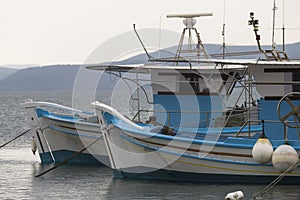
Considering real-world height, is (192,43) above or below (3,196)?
above

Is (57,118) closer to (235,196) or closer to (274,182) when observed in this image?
(274,182)

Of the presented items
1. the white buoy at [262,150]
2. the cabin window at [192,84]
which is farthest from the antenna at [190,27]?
the white buoy at [262,150]

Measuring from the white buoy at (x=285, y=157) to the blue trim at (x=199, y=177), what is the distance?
0.76 meters

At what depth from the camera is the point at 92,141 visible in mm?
26359

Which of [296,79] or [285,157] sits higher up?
[296,79]

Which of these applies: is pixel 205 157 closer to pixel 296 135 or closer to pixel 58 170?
pixel 296 135

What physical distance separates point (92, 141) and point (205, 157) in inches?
208

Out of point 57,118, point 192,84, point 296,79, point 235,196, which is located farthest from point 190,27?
point 235,196

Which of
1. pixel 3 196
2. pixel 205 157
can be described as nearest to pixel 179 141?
pixel 205 157

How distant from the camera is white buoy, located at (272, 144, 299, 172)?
68.7 ft

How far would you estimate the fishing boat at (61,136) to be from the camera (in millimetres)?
26719

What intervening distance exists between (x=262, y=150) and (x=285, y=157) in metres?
0.57

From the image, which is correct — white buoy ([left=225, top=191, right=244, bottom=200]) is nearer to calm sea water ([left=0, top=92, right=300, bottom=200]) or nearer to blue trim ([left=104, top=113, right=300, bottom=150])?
calm sea water ([left=0, top=92, right=300, bottom=200])

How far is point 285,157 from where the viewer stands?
2098 centimetres
